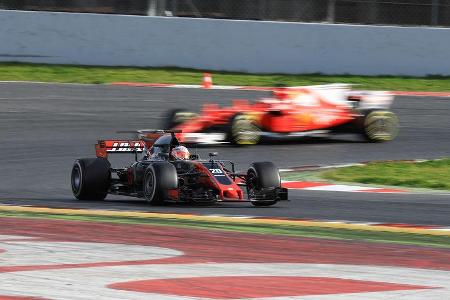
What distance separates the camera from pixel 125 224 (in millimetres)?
9758

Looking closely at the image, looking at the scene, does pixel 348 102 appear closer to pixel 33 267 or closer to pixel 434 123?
pixel 434 123

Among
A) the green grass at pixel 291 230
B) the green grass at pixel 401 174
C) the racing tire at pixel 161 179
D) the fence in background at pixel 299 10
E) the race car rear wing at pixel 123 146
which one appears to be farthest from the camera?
the fence in background at pixel 299 10

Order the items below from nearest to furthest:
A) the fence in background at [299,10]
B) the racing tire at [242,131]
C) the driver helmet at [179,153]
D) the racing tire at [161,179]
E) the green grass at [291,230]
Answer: the green grass at [291,230] → the racing tire at [161,179] → the driver helmet at [179,153] → the racing tire at [242,131] → the fence in background at [299,10]

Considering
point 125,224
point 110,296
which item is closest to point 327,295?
point 110,296

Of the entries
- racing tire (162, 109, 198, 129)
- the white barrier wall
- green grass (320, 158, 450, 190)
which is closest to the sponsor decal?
green grass (320, 158, 450, 190)

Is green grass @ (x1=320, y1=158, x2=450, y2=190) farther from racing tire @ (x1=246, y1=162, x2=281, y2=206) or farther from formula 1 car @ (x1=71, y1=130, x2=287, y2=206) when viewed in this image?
racing tire @ (x1=246, y1=162, x2=281, y2=206)

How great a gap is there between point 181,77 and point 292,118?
268 inches

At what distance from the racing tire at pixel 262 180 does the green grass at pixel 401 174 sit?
3.17 meters

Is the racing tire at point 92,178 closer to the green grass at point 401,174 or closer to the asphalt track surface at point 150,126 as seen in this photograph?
the asphalt track surface at point 150,126

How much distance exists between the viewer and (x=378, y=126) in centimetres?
1909

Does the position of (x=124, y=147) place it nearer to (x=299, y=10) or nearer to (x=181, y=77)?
(x=181, y=77)

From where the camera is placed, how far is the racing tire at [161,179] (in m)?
11.2

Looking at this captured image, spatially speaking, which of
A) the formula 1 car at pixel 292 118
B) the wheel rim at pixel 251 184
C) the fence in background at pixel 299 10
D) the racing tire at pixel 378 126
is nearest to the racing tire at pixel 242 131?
the formula 1 car at pixel 292 118

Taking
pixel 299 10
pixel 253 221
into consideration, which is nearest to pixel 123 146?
pixel 253 221
